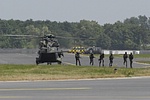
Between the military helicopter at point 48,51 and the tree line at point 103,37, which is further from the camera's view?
the tree line at point 103,37

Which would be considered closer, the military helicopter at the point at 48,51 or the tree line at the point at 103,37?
the military helicopter at the point at 48,51

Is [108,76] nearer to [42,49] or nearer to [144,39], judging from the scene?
[42,49]

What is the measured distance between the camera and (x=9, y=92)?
18.6 m

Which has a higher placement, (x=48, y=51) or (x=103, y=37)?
(x=103, y=37)

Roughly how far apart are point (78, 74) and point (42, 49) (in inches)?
577

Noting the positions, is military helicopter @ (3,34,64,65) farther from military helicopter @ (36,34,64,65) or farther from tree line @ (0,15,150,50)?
tree line @ (0,15,150,50)

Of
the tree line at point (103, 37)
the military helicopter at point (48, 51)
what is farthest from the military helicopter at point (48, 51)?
the tree line at point (103, 37)

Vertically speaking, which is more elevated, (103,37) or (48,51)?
(103,37)

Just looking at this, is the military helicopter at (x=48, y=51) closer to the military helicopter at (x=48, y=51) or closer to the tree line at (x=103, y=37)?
the military helicopter at (x=48, y=51)

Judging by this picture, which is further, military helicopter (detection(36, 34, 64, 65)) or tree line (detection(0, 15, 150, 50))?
Result: tree line (detection(0, 15, 150, 50))

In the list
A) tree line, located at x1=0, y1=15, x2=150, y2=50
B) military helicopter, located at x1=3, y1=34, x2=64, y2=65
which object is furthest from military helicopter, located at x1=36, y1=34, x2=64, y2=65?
tree line, located at x1=0, y1=15, x2=150, y2=50

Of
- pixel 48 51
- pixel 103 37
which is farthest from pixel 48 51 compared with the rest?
pixel 103 37

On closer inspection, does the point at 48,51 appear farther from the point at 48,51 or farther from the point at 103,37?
the point at 103,37

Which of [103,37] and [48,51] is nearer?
[48,51]
